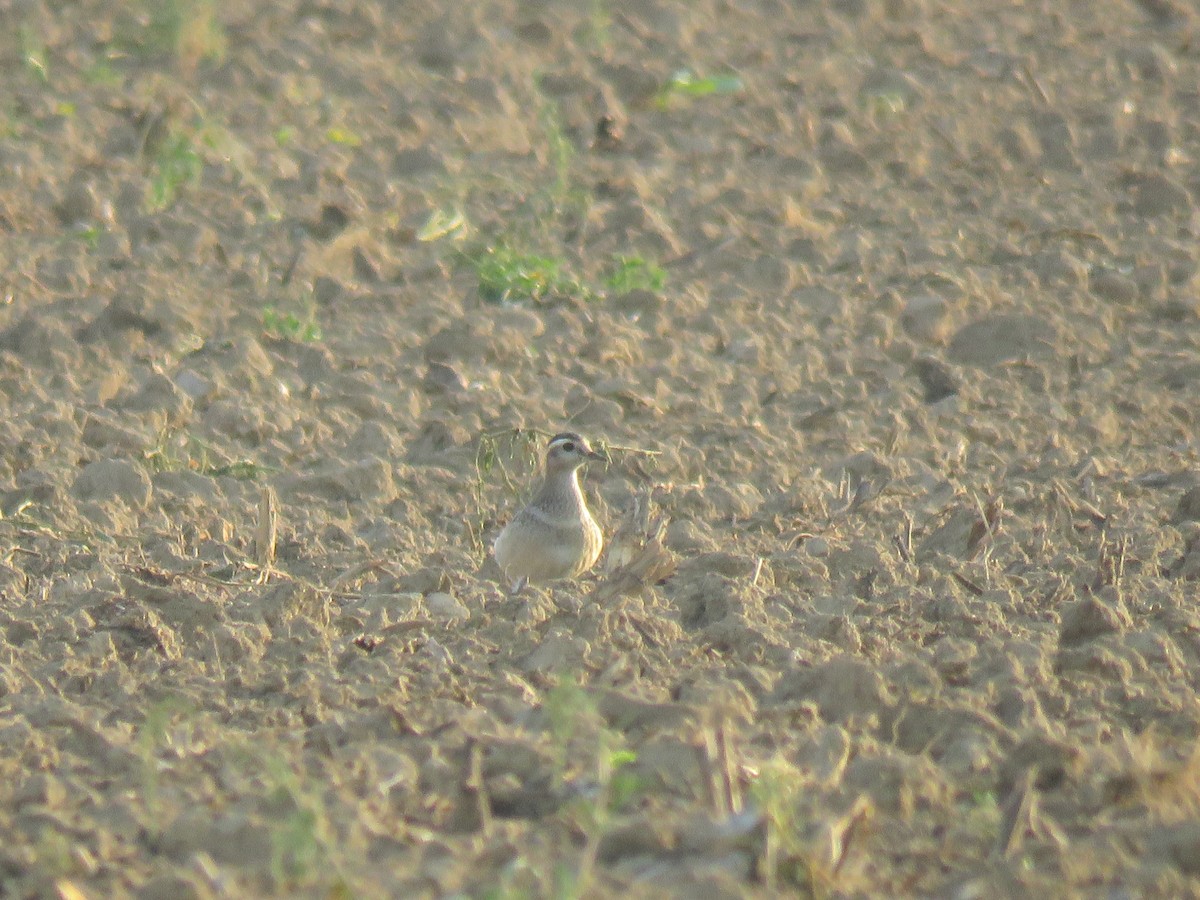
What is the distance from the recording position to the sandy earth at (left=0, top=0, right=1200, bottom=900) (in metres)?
4.51

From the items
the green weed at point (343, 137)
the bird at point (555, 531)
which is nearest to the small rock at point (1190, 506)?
the bird at point (555, 531)

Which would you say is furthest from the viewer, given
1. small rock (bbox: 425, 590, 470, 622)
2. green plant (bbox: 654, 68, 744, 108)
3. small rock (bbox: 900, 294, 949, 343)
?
green plant (bbox: 654, 68, 744, 108)

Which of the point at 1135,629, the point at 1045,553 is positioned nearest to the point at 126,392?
the point at 1045,553

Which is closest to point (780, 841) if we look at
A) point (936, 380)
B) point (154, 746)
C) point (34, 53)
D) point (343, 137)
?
point (154, 746)

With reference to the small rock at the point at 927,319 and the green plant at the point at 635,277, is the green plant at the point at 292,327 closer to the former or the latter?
the green plant at the point at 635,277

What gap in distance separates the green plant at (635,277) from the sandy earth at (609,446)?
11 cm

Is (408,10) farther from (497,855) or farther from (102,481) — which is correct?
(497,855)

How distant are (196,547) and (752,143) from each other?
511 cm

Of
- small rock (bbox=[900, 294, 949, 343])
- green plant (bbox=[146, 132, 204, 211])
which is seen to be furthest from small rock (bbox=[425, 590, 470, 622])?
green plant (bbox=[146, 132, 204, 211])

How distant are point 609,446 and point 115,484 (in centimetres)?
180

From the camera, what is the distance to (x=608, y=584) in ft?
20.6

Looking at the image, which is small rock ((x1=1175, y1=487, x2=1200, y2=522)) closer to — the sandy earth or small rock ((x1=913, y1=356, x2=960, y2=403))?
the sandy earth

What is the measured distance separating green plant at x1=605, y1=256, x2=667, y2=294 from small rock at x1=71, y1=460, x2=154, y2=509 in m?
2.77

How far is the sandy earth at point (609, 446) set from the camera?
451 cm
